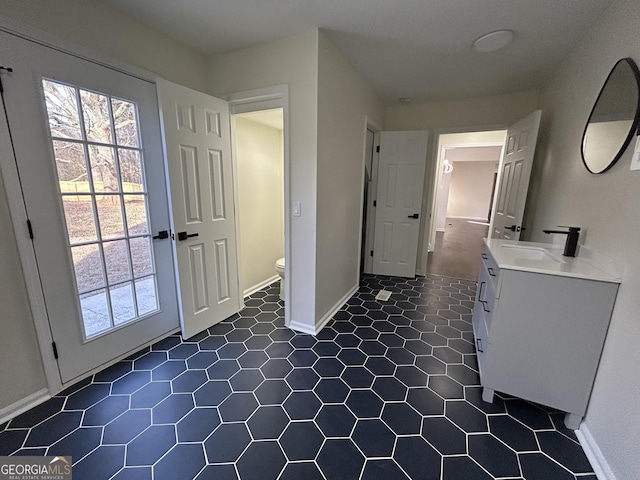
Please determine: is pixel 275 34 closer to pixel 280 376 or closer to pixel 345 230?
pixel 345 230

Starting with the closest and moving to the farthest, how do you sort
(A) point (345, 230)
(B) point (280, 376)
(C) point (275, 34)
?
(B) point (280, 376) < (C) point (275, 34) < (A) point (345, 230)

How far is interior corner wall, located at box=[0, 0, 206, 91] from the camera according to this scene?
1.40 metres

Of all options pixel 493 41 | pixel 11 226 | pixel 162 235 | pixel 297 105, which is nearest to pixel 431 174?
pixel 493 41

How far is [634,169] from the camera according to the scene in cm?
126

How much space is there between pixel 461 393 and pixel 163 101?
287 centimetres

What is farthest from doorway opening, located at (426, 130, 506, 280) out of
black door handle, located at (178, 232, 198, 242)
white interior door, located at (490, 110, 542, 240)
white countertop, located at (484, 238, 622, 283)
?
black door handle, located at (178, 232, 198, 242)

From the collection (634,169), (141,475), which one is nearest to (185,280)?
(141,475)

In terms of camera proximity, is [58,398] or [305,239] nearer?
[58,398]

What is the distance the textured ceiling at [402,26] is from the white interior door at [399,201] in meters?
1.04

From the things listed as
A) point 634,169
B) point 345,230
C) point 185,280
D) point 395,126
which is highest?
point 395,126

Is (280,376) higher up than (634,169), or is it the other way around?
(634,169)

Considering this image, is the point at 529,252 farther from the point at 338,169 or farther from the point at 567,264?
the point at 338,169

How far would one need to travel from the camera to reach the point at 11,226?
141 cm

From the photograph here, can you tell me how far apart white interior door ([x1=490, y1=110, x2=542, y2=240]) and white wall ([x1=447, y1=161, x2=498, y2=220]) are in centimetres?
831
